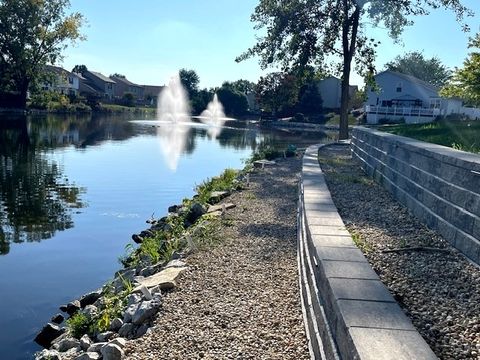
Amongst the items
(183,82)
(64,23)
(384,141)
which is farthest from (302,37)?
(183,82)

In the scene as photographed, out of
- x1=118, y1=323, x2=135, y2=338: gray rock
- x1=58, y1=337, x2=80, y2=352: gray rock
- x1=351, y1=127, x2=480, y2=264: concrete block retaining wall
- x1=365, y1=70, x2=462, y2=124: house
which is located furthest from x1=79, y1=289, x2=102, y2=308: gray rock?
x1=365, y1=70, x2=462, y2=124: house

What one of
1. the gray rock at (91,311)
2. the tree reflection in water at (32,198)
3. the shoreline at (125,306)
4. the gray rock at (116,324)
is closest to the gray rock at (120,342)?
the shoreline at (125,306)

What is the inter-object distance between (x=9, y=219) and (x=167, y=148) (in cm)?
1875

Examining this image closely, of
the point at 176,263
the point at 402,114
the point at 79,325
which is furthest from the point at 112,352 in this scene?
the point at 402,114

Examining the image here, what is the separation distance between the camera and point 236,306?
5.00 meters

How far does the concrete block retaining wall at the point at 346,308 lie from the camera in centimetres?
286

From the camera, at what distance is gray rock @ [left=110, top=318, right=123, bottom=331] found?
5391 mm

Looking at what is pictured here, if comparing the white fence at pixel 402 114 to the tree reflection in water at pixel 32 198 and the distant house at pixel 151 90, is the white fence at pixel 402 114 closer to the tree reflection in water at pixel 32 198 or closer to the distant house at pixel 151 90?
the tree reflection in water at pixel 32 198

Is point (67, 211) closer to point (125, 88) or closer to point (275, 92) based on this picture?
point (275, 92)

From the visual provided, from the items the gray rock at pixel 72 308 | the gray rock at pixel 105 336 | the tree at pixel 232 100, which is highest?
the tree at pixel 232 100

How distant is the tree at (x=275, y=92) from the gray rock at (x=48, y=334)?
58.4m

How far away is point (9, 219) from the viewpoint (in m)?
11.9

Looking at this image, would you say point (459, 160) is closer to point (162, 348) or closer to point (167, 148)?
point (162, 348)

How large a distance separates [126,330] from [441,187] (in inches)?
163
